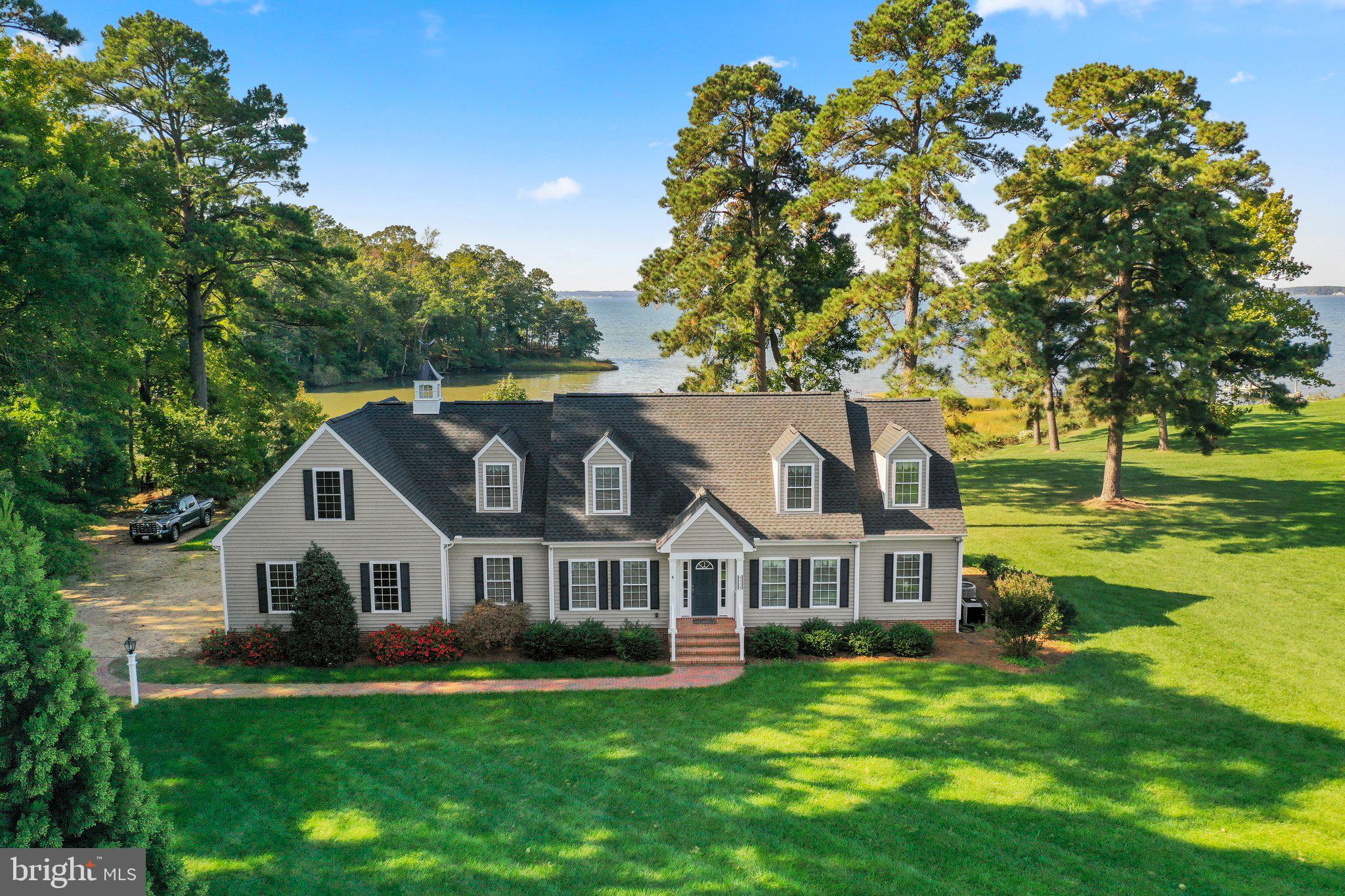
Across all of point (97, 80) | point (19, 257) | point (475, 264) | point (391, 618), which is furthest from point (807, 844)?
point (475, 264)

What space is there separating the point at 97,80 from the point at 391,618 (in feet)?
86.5

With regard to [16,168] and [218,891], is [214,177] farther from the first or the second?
[218,891]

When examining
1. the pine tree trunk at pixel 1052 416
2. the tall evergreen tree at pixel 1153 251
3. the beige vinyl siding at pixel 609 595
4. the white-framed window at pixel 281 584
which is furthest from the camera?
the pine tree trunk at pixel 1052 416

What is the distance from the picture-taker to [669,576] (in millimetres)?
20172

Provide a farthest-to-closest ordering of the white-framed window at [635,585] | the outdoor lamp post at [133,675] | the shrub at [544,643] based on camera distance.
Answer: the white-framed window at [635,585]
the shrub at [544,643]
the outdoor lamp post at [133,675]

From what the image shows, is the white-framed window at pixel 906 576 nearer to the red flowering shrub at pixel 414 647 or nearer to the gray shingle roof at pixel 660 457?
the gray shingle roof at pixel 660 457

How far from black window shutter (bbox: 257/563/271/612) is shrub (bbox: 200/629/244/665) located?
0.94 m

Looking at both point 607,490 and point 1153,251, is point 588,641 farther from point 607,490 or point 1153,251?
point 1153,251

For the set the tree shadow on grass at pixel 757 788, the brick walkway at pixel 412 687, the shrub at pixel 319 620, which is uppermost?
the shrub at pixel 319 620

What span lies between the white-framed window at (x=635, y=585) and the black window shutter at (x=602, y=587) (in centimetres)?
47

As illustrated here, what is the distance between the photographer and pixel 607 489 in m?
20.8

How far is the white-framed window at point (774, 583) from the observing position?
2058cm

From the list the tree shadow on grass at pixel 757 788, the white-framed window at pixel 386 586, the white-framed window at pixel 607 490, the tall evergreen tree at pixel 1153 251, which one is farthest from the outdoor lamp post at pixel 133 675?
the tall evergreen tree at pixel 1153 251

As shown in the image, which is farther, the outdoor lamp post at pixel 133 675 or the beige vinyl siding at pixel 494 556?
the beige vinyl siding at pixel 494 556
